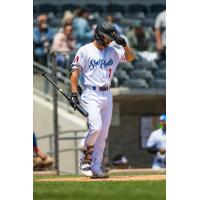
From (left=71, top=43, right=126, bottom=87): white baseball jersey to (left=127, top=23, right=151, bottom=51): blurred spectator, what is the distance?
31.1ft

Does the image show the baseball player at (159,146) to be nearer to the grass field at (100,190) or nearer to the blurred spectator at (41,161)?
the blurred spectator at (41,161)

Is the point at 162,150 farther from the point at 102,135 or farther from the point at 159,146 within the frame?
the point at 102,135

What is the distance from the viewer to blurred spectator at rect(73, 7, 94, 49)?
73.9 feet

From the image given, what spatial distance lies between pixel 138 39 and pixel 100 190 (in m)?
11.4

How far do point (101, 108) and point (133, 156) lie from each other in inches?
365

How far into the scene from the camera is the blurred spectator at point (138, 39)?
22.6 m

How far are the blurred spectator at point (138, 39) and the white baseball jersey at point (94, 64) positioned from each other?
9.47 metres

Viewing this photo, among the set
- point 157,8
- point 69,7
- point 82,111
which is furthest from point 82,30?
point 82,111

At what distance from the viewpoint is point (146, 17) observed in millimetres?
24906

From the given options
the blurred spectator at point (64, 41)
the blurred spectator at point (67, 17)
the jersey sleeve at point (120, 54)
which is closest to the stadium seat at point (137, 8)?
the blurred spectator at point (67, 17)

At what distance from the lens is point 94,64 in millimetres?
12922
